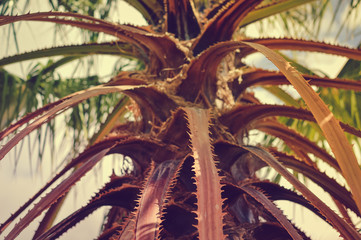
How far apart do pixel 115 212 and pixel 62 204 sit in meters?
0.22

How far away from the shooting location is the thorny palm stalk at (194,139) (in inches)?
34.5

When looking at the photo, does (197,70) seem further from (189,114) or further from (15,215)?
(15,215)

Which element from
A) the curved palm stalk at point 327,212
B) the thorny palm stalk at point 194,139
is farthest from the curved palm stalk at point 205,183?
the curved palm stalk at point 327,212

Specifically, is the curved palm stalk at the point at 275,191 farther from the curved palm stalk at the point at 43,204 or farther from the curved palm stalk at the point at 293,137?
the curved palm stalk at the point at 43,204


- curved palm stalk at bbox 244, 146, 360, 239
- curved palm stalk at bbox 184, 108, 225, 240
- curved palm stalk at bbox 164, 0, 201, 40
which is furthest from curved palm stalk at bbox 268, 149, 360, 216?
curved palm stalk at bbox 164, 0, 201, 40

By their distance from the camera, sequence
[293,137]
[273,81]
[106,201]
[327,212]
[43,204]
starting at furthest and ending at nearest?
[293,137], [273,81], [106,201], [43,204], [327,212]

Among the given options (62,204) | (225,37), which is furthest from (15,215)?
(225,37)

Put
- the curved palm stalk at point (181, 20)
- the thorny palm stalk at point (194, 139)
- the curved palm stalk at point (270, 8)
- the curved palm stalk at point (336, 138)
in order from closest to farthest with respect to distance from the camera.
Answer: the curved palm stalk at point (336, 138) → the thorny palm stalk at point (194, 139) → the curved palm stalk at point (181, 20) → the curved palm stalk at point (270, 8)

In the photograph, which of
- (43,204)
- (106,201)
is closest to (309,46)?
(106,201)

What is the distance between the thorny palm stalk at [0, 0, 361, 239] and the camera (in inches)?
34.5

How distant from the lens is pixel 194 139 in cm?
93

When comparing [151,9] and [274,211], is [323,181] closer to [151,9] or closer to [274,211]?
[274,211]

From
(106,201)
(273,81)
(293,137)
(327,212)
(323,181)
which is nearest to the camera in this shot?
(327,212)

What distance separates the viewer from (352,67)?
173cm
